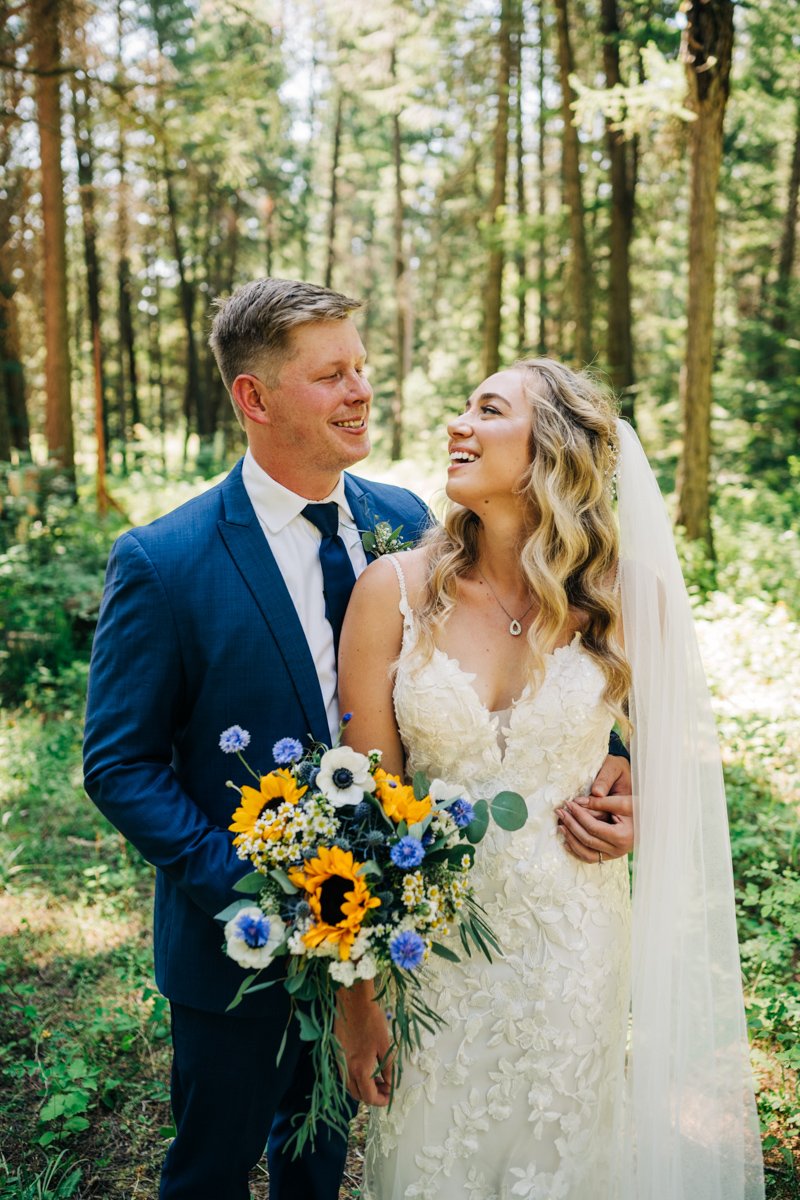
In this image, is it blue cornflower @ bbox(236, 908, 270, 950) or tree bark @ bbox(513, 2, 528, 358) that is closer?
blue cornflower @ bbox(236, 908, 270, 950)

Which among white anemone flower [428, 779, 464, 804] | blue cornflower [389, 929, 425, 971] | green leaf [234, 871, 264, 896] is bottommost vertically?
blue cornflower [389, 929, 425, 971]

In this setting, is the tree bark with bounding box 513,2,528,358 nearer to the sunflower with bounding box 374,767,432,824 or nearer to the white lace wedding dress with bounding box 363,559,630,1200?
the white lace wedding dress with bounding box 363,559,630,1200

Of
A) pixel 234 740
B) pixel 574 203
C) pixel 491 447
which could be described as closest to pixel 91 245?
pixel 574 203

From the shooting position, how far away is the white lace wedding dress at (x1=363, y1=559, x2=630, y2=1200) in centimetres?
241

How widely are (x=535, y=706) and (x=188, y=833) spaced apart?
3.19 feet

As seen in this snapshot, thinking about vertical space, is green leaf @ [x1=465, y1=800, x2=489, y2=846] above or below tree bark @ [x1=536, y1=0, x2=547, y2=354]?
below

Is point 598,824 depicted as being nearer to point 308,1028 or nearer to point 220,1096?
point 308,1028

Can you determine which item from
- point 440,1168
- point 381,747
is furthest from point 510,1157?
point 381,747

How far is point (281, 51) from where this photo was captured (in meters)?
22.5

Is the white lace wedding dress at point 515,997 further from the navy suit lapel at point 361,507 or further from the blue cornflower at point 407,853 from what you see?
the blue cornflower at point 407,853

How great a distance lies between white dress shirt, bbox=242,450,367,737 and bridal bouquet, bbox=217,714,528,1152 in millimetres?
474

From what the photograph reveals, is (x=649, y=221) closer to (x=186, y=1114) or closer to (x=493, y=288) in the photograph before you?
(x=493, y=288)

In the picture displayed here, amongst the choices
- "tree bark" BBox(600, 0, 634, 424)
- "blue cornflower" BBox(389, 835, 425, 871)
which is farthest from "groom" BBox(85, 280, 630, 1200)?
"tree bark" BBox(600, 0, 634, 424)

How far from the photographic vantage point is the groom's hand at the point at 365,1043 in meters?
2.32
